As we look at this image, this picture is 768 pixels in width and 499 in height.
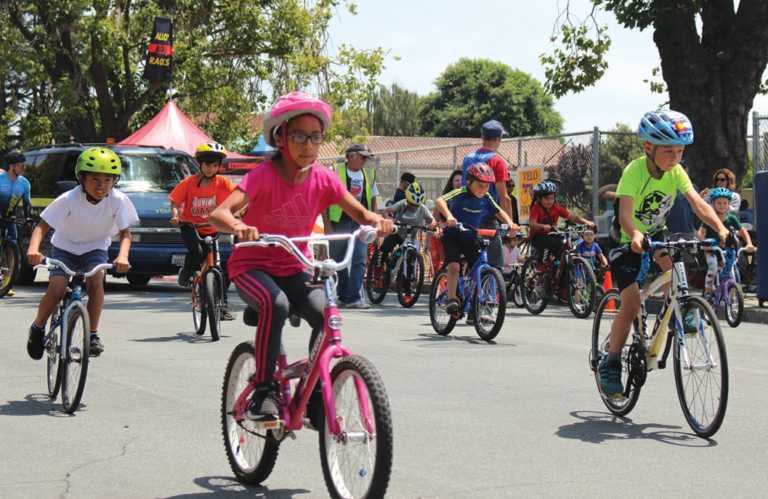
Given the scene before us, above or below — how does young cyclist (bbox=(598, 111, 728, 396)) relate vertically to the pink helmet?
below

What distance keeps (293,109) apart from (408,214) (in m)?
12.1

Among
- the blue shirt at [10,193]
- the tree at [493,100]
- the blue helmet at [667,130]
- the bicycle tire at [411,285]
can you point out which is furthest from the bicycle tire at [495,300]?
the tree at [493,100]

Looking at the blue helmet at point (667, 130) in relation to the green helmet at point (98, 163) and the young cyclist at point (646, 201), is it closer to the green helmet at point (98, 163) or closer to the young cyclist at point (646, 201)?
the young cyclist at point (646, 201)

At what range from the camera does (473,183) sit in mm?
12547

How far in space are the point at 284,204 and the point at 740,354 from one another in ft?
21.5

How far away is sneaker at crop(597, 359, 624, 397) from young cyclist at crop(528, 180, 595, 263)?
27.5ft

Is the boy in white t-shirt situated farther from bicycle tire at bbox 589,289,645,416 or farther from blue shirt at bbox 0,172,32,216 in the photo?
blue shirt at bbox 0,172,32,216

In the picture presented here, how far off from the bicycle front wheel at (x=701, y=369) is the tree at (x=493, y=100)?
87082 mm

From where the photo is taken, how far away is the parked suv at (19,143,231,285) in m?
18.9

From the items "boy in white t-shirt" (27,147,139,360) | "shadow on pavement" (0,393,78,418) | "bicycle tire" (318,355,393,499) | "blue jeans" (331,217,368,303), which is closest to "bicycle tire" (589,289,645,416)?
"bicycle tire" (318,355,393,499)

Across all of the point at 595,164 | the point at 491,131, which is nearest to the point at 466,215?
the point at 491,131

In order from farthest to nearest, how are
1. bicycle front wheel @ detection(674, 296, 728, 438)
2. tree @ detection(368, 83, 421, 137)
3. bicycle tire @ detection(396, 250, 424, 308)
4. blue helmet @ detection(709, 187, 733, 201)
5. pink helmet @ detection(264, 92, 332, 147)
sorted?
tree @ detection(368, 83, 421, 137) < bicycle tire @ detection(396, 250, 424, 308) < blue helmet @ detection(709, 187, 733, 201) < bicycle front wheel @ detection(674, 296, 728, 438) < pink helmet @ detection(264, 92, 332, 147)

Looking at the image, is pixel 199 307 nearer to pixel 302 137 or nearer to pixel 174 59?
pixel 302 137

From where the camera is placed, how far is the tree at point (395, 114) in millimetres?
103438
